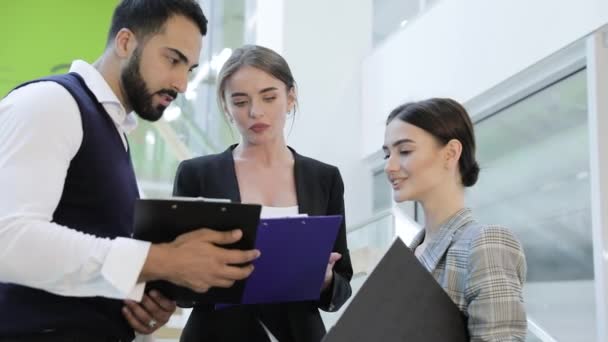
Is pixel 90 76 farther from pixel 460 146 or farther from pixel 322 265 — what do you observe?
pixel 460 146

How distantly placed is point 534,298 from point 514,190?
30.6 inches

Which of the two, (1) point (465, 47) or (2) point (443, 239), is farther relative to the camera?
(1) point (465, 47)

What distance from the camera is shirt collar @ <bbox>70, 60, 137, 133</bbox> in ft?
6.13

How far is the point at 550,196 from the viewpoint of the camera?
4949 millimetres

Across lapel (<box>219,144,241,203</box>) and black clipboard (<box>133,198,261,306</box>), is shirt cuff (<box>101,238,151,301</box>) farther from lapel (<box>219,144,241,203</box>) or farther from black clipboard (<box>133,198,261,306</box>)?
lapel (<box>219,144,241,203</box>)

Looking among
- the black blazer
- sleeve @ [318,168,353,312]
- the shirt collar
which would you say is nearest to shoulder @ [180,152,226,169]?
the black blazer

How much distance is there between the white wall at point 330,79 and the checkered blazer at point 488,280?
5338 millimetres

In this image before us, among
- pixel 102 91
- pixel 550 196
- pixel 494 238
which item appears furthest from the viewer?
pixel 550 196

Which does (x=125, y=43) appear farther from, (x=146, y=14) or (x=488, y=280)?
(x=488, y=280)

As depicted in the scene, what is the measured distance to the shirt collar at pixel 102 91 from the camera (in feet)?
6.13

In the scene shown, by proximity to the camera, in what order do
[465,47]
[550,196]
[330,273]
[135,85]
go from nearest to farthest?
1. [135,85]
2. [330,273]
3. [550,196]
4. [465,47]

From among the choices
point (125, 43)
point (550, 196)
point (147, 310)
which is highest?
point (550, 196)

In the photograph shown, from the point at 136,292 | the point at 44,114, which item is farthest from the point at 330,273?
the point at 44,114

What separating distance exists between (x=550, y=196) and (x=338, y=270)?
290 centimetres
